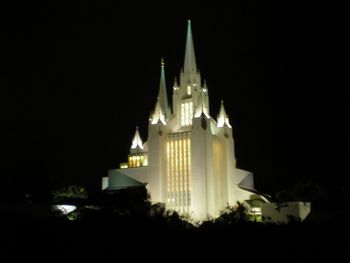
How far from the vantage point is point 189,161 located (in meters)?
59.2

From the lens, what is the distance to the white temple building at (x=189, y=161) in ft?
188

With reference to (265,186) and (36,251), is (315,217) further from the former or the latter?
(36,251)

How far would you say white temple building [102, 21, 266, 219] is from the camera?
188ft

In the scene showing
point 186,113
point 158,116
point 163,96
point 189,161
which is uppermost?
point 163,96

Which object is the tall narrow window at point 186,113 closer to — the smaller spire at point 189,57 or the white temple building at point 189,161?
the white temple building at point 189,161

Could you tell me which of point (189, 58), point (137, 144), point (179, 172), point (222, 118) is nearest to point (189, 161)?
point (179, 172)

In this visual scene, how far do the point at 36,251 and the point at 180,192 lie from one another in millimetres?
40503

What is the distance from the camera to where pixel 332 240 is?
20969 mm

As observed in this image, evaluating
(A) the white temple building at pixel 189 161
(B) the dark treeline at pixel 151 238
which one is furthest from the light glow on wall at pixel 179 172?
(B) the dark treeline at pixel 151 238

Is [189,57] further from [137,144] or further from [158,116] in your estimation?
[137,144]

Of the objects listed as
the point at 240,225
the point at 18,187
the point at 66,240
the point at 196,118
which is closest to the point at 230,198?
the point at 196,118

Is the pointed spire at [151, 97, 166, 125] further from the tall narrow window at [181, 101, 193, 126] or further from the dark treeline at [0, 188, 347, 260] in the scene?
the dark treeline at [0, 188, 347, 260]

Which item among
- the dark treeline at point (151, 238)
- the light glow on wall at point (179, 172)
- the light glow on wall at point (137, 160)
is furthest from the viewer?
the light glow on wall at point (137, 160)

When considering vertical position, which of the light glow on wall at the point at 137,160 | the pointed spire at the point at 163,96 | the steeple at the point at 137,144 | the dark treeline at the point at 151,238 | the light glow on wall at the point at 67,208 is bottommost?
the dark treeline at the point at 151,238
